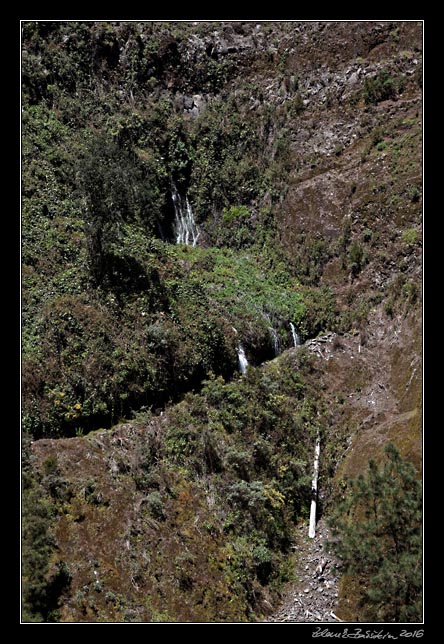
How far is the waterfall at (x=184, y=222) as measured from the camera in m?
34.7

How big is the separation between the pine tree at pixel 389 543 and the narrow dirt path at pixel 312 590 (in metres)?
2.42

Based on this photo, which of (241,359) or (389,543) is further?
(241,359)

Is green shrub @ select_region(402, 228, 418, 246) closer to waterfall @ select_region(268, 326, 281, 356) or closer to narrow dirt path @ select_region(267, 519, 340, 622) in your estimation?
waterfall @ select_region(268, 326, 281, 356)

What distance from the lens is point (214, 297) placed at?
90.2 ft

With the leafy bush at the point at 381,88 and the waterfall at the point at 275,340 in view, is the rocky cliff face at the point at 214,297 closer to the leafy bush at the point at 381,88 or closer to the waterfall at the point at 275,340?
the leafy bush at the point at 381,88

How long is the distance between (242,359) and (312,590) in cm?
1099

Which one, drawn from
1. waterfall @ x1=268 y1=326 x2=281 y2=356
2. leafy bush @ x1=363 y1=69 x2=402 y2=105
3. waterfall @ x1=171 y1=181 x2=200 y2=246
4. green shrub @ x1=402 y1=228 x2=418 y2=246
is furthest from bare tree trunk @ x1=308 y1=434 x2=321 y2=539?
leafy bush @ x1=363 y1=69 x2=402 y2=105

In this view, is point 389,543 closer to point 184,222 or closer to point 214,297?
point 214,297

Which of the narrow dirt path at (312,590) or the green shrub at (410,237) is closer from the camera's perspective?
the narrow dirt path at (312,590)

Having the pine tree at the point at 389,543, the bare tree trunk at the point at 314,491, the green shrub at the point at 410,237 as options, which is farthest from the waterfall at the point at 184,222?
the pine tree at the point at 389,543

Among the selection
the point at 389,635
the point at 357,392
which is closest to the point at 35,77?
the point at 357,392

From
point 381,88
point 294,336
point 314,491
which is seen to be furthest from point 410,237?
point 314,491

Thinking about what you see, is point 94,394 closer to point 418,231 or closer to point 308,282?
point 308,282

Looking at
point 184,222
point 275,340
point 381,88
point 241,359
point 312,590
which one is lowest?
point 312,590
